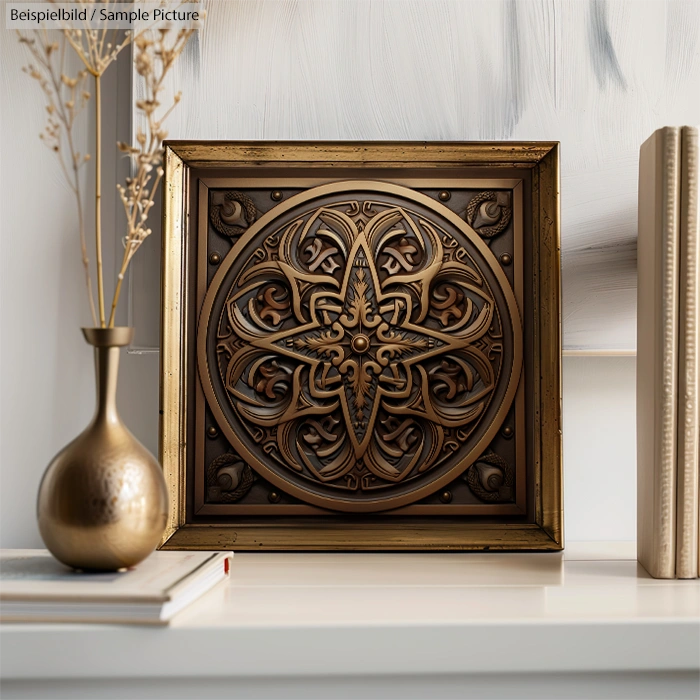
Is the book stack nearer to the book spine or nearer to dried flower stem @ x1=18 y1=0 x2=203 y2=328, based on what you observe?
the book spine

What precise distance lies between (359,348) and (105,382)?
30 centimetres

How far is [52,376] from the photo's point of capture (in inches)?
34.9

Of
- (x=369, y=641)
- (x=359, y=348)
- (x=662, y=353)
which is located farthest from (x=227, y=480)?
(x=662, y=353)

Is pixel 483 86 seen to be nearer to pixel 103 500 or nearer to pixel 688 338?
pixel 688 338

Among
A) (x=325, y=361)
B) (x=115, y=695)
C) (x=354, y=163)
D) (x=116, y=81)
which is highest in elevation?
(x=116, y=81)

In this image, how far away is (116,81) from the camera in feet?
2.88

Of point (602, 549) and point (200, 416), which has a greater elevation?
point (200, 416)

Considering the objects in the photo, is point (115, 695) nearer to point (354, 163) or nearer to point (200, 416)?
point (200, 416)

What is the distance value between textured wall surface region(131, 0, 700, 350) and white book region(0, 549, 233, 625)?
326 millimetres

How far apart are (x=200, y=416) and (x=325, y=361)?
16cm

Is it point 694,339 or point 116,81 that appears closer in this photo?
point 694,339

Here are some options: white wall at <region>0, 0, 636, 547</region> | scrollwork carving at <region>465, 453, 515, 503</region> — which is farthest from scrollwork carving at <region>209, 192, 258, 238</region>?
scrollwork carving at <region>465, 453, 515, 503</region>

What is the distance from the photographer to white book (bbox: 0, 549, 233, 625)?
1.70ft

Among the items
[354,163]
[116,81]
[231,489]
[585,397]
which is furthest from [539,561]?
[116,81]
